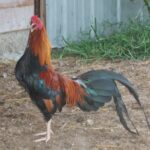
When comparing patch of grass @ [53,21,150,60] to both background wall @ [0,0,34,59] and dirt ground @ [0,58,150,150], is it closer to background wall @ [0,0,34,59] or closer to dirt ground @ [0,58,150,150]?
background wall @ [0,0,34,59]

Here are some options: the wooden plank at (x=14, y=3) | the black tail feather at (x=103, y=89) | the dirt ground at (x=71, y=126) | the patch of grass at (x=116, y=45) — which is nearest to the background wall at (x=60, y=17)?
the wooden plank at (x=14, y=3)

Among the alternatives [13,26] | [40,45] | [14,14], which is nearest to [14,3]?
[14,14]

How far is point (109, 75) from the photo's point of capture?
531cm

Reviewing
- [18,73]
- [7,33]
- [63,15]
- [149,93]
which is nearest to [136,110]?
[149,93]

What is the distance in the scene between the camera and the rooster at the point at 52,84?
523cm

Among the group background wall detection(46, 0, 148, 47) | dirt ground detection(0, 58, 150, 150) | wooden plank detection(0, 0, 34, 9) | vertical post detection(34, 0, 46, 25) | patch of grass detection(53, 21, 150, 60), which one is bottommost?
dirt ground detection(0, 58, 150, 150)

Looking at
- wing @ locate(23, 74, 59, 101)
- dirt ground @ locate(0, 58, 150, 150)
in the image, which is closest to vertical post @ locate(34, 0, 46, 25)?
dirt ground @ locate(0, 58, 150, 150)

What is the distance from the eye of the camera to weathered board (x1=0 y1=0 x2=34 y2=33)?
7820 millimetres

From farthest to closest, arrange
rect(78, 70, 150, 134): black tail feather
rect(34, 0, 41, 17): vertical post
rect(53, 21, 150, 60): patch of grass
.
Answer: rect(34, 0, 41, 17): vertical post
rect(53, 21, 150, 60): patch of grass
rect(78, 70, 150, 134): black tail feather

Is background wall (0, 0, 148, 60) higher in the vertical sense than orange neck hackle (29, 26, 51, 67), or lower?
lower

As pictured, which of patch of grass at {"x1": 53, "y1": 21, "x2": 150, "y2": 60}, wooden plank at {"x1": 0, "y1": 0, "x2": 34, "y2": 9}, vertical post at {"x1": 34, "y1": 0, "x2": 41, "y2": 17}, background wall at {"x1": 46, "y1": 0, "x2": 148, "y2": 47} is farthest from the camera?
background wall at {"x1": 46, "y1": 0, "x2": 148, "y2": 47}

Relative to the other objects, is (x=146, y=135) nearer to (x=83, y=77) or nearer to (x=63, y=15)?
(x=83, y=77)

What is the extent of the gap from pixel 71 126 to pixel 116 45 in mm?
2983

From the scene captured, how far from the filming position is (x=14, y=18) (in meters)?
7.95
